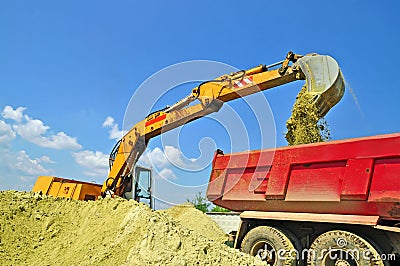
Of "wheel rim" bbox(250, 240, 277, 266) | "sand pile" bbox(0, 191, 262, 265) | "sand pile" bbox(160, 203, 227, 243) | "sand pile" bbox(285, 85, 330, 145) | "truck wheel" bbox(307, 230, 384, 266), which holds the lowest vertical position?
"sand pile" bbox(0, 191, 262, 265)

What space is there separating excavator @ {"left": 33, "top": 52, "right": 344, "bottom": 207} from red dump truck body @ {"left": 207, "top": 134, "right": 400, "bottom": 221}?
1.36 meters

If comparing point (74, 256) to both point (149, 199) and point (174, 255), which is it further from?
point (149, 199)

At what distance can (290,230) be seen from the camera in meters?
6.44

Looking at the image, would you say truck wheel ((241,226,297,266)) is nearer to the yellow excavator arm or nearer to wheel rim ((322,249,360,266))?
wheel rim ((322,249,360,266))

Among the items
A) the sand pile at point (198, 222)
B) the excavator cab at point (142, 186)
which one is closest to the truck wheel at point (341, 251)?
the sand pile at point (198, 222)

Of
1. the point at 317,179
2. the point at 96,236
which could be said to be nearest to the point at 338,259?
the point at 317,179

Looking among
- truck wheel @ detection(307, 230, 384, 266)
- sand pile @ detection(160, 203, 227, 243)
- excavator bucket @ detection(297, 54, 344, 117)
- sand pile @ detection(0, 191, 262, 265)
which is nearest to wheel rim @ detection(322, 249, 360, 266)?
truck wheel @ detection(307, 230, 384, 266)

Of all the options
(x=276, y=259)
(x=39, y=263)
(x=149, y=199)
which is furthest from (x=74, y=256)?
(x=149, y=199)

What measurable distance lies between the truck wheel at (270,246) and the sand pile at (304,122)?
72.8 inches

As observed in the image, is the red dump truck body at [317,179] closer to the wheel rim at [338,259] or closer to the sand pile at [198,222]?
the wheel rim at [338,259]

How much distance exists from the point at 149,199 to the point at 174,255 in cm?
589

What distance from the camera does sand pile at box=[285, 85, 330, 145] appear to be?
708cm

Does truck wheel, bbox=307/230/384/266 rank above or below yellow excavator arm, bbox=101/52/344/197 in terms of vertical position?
below

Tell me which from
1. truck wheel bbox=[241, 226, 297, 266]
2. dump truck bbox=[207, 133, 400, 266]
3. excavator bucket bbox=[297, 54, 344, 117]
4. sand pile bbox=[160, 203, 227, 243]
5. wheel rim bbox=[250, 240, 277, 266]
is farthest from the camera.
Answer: sand pile bbox=[160, 203, 227, 243]
